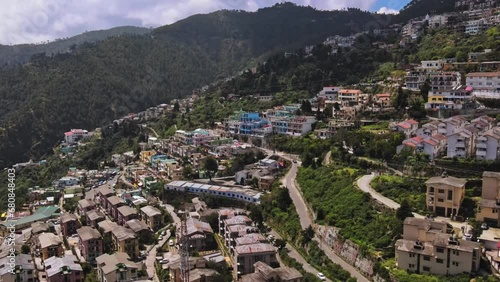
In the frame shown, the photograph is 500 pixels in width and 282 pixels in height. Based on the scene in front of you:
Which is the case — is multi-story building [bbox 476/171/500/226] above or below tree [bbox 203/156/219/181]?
above

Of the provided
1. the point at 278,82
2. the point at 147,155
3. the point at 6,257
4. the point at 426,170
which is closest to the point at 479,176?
the point at 426,170

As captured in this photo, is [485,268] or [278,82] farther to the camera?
[278,82]

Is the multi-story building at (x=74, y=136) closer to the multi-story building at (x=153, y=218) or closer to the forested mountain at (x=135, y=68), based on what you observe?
the forested mountain at (x=135, y=68)

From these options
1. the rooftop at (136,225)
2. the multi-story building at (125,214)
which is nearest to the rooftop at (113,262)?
the rooftop at (136,225)

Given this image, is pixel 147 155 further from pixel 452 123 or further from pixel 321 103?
pixel 452 123

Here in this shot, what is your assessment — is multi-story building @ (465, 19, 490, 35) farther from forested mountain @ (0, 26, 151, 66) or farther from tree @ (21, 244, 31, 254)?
forested mountain @ (0, 26, 151, 66)

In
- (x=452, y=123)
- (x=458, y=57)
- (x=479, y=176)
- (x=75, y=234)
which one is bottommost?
Answer: (x=75, y=234)

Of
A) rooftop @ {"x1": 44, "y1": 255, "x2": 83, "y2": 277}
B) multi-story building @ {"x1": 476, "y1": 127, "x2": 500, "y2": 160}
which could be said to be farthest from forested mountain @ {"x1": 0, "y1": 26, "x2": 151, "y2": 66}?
multi-story building @ {"x1": 476, "y1": 127, "x2": 500, "y2": 160}
